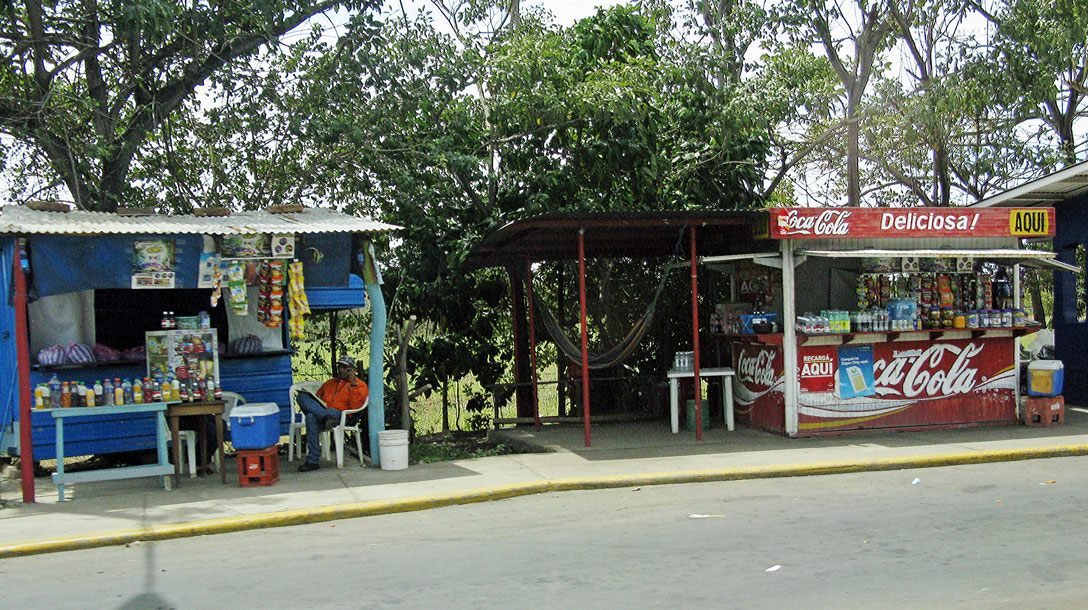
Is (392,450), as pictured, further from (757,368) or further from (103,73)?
(103,73)

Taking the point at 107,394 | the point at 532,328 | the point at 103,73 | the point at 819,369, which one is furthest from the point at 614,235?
the point at 103,73

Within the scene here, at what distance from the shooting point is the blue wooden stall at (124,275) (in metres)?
9.74

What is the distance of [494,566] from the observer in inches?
265

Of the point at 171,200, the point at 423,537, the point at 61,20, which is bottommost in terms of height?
the point at 423,537

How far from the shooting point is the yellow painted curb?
795 cm

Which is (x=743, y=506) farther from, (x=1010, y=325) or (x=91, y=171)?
(x=91, y=171)

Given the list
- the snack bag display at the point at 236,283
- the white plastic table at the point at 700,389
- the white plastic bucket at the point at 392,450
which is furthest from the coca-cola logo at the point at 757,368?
the snack bag display at the point at 236,283

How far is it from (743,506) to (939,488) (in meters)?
2.14

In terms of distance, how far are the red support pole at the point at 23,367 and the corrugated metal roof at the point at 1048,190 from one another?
1361cm

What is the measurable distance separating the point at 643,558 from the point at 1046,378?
338 inches

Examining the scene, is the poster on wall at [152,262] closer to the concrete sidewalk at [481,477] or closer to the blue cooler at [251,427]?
the blue cooler at [251,427]

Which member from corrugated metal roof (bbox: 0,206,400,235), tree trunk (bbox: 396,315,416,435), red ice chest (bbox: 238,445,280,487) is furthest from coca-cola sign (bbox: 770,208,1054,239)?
red ice chest (bbox: 238,445,280,487)

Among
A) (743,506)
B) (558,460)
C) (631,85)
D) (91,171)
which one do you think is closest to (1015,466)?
(743,506)

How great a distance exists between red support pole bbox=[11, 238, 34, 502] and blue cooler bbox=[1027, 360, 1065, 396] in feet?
40.6
